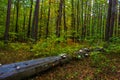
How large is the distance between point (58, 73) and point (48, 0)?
23.1 meters

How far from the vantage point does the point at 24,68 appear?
6668 mm

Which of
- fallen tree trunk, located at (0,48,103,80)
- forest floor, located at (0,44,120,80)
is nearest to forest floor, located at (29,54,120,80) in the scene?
forest floor, located at (0,44,120,80)

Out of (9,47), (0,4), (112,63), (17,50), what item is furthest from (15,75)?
(0,4)

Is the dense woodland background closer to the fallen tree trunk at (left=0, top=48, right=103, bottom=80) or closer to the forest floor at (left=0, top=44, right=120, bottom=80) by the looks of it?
the forest floor at (left=0, top=44, right=120, bottom=80)

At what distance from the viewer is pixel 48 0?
2962 cm

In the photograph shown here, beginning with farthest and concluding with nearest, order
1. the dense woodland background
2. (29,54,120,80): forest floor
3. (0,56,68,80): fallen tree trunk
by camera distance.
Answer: the dense woodland background, (29,54,120,80): forest floor, (0,56,68,80): fallen tree trunk

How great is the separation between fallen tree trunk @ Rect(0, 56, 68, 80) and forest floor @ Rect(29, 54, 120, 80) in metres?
0.30

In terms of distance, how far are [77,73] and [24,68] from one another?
2.48 meters

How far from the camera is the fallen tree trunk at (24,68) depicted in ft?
19.5

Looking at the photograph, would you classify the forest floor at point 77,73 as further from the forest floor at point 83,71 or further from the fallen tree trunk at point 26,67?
the fallen tree trunk at point 26,67

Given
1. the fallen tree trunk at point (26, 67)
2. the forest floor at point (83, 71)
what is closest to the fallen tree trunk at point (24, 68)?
the fallen tree trunk at point (26, 67)

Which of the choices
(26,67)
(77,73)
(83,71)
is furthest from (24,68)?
(83,71)

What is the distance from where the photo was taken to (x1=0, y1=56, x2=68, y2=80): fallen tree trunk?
594 cm

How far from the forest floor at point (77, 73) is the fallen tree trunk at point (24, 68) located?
0.30m
